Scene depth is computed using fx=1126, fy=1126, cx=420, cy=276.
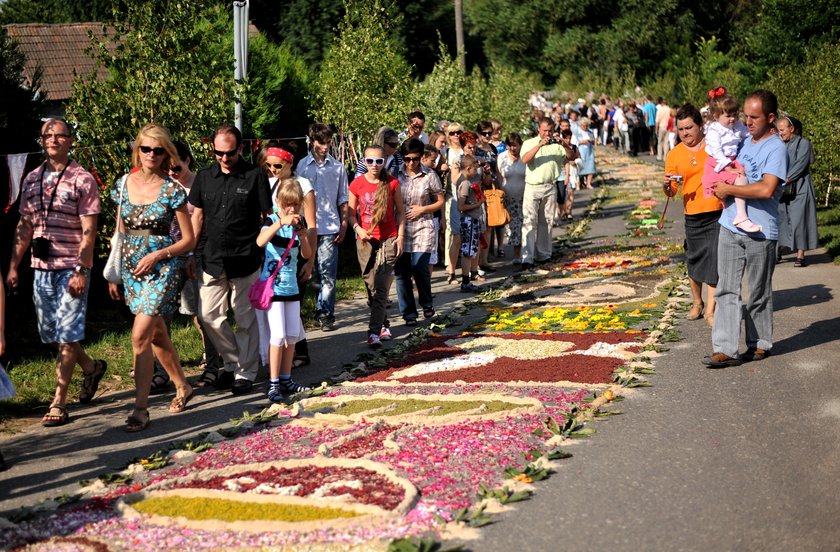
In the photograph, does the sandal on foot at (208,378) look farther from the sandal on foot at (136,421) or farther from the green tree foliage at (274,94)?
the green tree foliage at (274,94)

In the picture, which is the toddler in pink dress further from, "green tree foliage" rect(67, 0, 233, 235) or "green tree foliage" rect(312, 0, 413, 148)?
"green tree foliage" rect(312, 0, 413, 148)

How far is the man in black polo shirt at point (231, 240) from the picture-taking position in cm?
963

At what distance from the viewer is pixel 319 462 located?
7410 mm

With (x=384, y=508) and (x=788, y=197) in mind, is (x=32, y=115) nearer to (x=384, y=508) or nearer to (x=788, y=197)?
(x=384, y=508)

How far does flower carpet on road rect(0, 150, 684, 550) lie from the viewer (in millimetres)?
6188

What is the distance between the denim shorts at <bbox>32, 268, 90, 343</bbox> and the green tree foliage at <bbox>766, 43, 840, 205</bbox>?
1472 cm

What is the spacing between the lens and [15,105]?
12969mm

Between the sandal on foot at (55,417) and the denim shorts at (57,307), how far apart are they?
540mm

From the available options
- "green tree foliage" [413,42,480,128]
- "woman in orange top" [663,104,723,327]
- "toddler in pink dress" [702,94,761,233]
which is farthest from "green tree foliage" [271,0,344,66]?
"toddler in pink dress" [702,94,761,233]

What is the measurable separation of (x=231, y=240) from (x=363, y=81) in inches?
435

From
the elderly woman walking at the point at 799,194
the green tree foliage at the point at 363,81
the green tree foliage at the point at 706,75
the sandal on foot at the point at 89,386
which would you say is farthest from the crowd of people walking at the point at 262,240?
the green tree foliage at the point at 706,75

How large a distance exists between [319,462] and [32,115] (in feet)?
25.1

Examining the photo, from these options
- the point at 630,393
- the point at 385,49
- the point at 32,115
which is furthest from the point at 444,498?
the point at 385,49

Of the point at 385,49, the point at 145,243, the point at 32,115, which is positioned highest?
the point at 385,49
